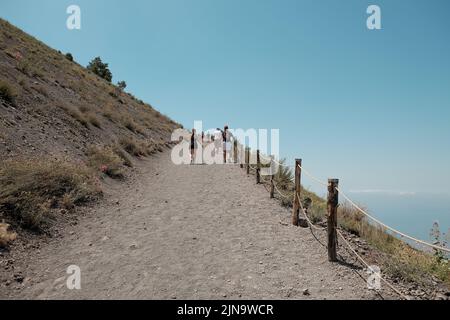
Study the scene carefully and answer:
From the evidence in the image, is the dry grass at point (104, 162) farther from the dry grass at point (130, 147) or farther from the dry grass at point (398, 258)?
the dry grass at point (398, 258)

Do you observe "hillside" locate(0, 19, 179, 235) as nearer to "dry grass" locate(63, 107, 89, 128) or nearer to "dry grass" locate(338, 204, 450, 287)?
"dry grass" locate(63, 107, 89, 128)

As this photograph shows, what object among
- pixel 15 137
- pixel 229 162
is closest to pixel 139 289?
pixel 15 137

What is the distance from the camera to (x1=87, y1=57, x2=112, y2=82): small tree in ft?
164

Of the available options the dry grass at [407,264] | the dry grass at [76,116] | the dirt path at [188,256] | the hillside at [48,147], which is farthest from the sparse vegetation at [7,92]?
the dry grass at [407,264]

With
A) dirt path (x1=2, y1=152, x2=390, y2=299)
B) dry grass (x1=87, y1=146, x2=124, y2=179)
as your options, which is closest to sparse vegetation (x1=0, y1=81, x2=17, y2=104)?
dry grass (x1=87, y1=146, x2=124, y2=179)

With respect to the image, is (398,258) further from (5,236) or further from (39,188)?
(39,188)

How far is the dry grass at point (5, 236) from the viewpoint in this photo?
20.4 feet

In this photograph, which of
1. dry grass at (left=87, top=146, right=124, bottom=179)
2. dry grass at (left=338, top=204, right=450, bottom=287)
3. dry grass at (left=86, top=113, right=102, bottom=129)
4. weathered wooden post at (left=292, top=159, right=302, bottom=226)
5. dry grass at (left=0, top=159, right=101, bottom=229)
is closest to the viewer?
dry grass at (left=338, top=204, right=450, bottom=287)

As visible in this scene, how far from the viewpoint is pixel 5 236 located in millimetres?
6258

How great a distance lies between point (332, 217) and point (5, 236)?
6.49 meters

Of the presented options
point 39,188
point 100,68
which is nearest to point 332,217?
point 39,188

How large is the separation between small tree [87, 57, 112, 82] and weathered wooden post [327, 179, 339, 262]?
A: 50336 millimetres

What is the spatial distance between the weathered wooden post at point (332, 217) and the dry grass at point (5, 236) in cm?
640
